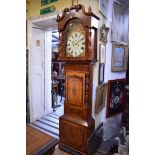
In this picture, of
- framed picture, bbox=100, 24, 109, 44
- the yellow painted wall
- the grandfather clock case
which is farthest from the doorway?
framed picture, bbox=100, 24, 109, 44

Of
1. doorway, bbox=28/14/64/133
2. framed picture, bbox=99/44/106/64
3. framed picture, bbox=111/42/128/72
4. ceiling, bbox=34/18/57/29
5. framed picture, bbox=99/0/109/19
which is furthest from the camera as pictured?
doorway, bbox=28/14/64/133

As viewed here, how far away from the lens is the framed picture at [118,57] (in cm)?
265

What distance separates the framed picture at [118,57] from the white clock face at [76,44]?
80 centimetres

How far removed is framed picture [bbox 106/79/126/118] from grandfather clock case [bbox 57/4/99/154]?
69 centimetres

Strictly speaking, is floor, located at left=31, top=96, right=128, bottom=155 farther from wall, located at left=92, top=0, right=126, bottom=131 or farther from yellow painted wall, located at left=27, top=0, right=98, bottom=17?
yellow painted wall, located at left=27, top=0, right=98, bottom=17

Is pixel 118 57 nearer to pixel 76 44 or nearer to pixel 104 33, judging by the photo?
pixel 104 33

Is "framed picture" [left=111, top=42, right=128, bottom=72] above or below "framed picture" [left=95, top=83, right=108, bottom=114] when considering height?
above

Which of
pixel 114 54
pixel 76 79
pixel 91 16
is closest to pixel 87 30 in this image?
pixel 91 16

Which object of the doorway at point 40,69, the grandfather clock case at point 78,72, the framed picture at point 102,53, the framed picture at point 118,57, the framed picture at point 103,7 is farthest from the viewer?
the doorway at point 40,69

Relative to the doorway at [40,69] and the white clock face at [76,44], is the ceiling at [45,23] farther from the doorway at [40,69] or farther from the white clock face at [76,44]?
the white clock face at [76,44]

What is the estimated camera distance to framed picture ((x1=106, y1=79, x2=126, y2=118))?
2662 millimetres

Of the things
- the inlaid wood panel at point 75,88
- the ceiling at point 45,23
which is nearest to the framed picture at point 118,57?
the inlaid wood panel at point 75,88
